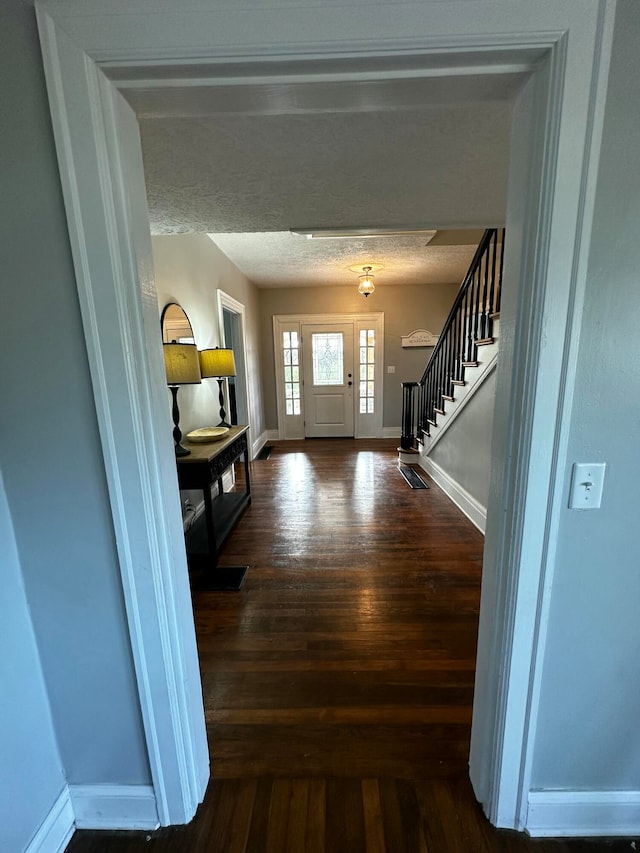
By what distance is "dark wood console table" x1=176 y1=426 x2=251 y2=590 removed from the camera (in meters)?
2.23

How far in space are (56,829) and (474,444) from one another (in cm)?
302

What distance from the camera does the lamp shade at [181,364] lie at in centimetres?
220

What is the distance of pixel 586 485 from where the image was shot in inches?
33.2

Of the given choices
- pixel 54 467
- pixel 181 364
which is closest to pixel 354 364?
pixel 181 364

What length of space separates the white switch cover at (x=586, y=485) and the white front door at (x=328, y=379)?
514cm

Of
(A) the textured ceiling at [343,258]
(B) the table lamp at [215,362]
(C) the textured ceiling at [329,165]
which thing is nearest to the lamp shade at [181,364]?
(B) the table lamp at [215,362]

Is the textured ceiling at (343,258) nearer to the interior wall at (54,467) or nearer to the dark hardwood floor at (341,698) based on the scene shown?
the interior wall at (54,467)

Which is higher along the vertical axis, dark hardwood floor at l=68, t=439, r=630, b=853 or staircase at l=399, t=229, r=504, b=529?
staircase at l=399, t=229, r=504, b=529

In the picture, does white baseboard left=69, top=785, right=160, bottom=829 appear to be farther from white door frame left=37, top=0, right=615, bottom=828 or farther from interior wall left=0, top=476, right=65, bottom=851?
white door frame left=37, top=0, right=615, bottom=828

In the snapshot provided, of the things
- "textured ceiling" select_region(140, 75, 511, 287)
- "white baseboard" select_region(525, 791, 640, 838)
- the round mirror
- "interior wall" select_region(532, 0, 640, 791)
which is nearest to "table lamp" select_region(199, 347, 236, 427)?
the round mirror

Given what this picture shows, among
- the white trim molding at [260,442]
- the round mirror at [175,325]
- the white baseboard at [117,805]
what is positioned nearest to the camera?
the white baseboard at [117,805]

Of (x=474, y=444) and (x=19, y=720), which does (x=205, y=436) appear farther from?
(x=474, y=444)

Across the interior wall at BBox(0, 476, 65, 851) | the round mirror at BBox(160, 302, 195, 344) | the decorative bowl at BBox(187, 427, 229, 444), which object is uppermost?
the round mirror at BBox(160, 302, 195, 344)

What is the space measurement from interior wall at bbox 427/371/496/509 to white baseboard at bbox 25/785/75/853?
246 centimetres
